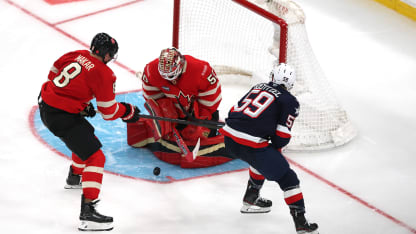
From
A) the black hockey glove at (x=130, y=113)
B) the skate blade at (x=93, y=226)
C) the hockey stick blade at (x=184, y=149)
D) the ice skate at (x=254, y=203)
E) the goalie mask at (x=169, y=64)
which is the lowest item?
the skate blade at (x=93, y=226)

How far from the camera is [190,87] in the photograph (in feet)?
16.7

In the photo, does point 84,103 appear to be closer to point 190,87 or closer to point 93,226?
point 93,226

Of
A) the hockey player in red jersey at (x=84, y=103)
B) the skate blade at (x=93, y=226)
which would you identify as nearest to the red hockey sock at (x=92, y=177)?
the hockey player in red jersey at (x=84, y=103)

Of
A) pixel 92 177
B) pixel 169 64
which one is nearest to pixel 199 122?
pixel 169 64

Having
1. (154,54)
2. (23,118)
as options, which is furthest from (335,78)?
(23,118)

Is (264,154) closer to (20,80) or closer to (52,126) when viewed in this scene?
(52,126)

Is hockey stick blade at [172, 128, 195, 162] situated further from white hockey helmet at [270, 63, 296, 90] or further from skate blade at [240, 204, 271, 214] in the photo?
white hockey helmet at [270, 63, 296, 90]

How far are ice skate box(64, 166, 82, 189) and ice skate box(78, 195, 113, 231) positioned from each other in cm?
45

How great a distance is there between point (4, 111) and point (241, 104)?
7.06ft

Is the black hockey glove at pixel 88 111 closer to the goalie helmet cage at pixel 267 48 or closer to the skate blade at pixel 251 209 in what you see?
the skate blade at pixel 251 209

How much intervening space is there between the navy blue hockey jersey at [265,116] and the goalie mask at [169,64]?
617 mm

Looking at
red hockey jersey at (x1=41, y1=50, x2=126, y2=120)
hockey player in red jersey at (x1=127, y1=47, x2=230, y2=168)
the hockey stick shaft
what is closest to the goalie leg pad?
hockey player in red jersey at (x1=127, y1=47, x2=230, y2=168)

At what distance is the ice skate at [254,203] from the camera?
479cm

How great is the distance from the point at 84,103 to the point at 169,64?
0.64 metres
